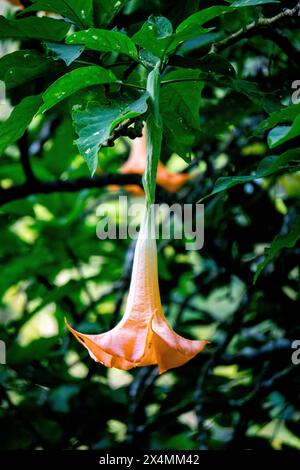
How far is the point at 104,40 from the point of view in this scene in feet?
2.12

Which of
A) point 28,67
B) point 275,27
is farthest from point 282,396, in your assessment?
point 28,67

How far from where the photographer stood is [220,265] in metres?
1.23

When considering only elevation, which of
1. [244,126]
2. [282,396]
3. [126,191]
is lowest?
[282,396]

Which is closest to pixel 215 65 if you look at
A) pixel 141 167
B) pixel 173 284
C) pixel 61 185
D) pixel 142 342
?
pixel 142 342

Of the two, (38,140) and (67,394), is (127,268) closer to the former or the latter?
(67,394)

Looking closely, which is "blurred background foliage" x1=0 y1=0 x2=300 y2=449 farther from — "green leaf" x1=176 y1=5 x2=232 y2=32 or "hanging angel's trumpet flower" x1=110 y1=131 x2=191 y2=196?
"green leaf" x1=176 y1=5 x2=232 y2=32

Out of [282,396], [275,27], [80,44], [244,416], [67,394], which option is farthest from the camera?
[282,396]

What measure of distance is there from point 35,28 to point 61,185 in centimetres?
45

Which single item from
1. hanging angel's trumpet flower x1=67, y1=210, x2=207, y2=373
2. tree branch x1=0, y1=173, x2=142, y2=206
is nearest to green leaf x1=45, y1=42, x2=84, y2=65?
hanging angel's trumpet flower x1=67, y1=210, x2=207, y2=373

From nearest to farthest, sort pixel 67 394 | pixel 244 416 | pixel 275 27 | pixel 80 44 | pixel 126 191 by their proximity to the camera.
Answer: pixel 80 44, pixel 275 27, pixel 244 416, pixel 67 394, pixel 126 191

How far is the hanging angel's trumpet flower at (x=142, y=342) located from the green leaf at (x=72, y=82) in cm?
20

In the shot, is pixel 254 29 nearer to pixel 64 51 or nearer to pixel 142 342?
pixel 64 51
